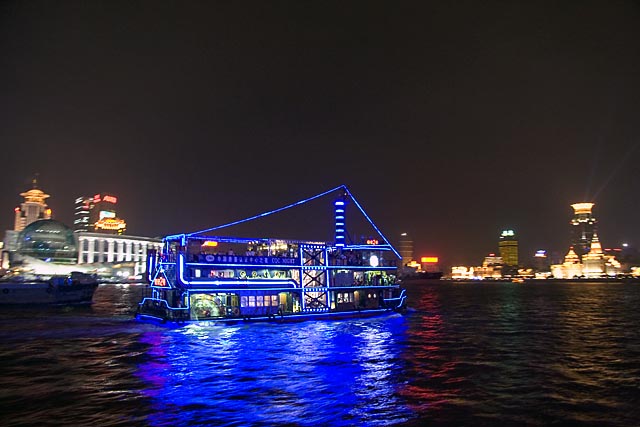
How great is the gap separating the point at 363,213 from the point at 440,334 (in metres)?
19.8

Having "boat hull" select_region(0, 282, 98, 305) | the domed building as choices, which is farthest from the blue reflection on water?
the domed building

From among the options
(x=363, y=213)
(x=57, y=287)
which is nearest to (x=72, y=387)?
(x=363, y=213)

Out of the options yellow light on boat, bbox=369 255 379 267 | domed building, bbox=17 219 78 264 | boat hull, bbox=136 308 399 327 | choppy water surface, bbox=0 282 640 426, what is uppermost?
domed building, bbox=17 219 78 264

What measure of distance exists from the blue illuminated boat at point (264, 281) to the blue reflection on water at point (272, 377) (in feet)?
8.39

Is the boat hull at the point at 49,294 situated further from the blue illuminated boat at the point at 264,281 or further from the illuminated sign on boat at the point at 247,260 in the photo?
the illuminated sign on boat at the point at 247,260

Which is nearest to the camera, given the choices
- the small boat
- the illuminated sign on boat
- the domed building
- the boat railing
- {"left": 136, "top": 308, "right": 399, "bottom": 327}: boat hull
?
the boat railing

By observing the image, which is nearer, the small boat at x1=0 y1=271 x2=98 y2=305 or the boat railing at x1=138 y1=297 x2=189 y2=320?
the boat railing at x1=138 y1=297 x2=189 y2=320

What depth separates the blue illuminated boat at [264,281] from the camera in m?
39.8

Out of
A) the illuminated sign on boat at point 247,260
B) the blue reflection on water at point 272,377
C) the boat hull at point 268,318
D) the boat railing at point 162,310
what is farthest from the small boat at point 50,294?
the illuminated sign on boat at point 247,260

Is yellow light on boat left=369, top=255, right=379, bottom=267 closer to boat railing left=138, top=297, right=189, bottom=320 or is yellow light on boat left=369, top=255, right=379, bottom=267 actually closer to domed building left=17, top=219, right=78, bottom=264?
boat railing left=138, top=297, right=189, bottom=320

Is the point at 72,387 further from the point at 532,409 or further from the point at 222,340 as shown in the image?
the point at 532,409

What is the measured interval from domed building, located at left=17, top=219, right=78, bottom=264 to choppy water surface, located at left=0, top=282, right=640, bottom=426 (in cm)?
15976

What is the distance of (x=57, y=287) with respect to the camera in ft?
228

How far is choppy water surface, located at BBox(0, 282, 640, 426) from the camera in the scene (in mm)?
17172
